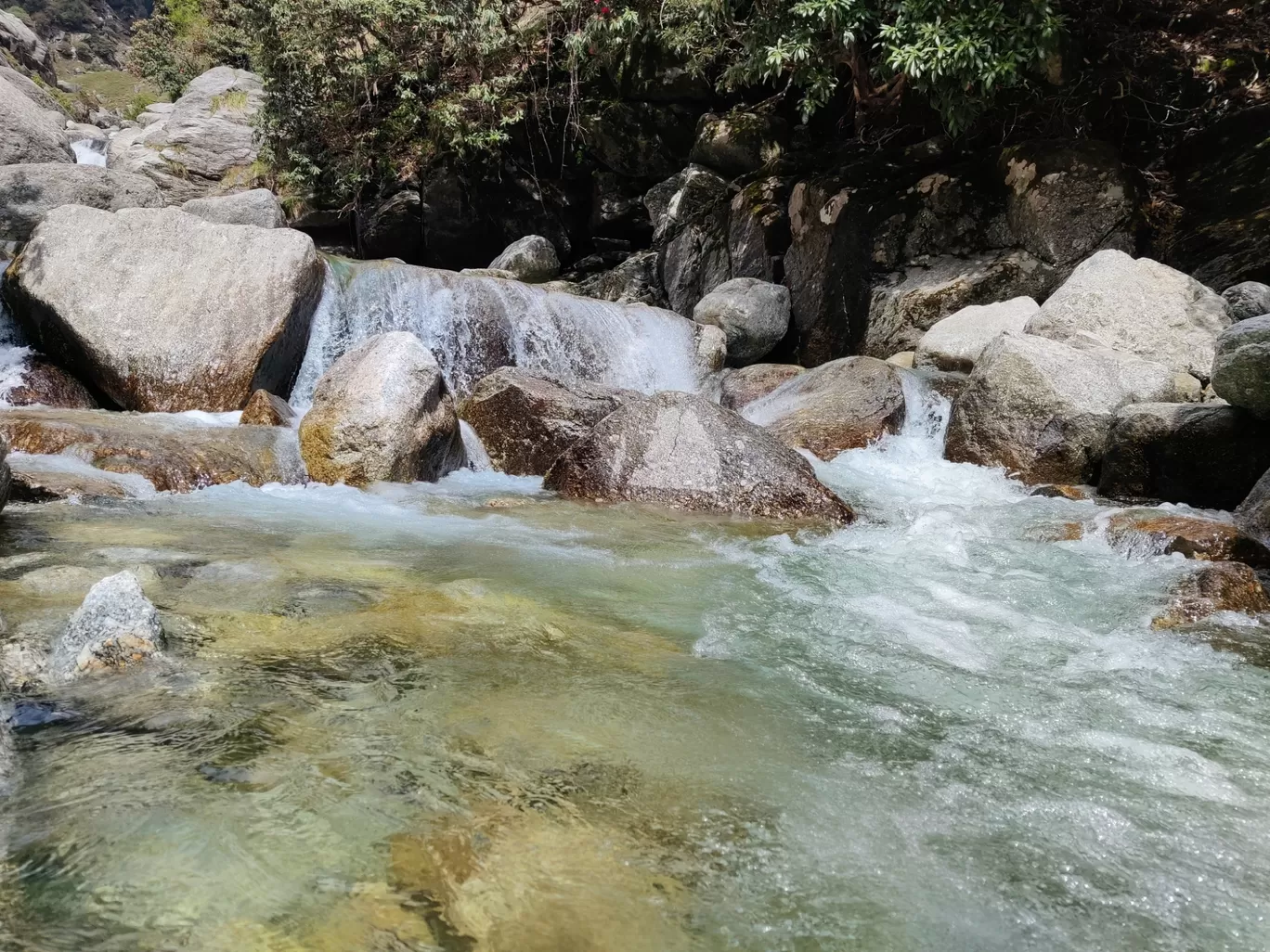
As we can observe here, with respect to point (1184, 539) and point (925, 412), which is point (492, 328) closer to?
point (925, 412)

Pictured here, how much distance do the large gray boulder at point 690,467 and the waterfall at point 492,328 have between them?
3.21m

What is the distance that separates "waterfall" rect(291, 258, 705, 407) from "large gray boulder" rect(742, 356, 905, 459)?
1727mm

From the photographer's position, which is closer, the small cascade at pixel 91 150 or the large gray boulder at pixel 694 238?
the large gray boulder at pixel 694 238

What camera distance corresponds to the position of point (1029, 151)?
36.0 feet

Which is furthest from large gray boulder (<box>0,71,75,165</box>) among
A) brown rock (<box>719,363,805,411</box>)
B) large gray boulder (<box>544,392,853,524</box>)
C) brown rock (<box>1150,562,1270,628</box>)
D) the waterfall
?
brown rock (<box>1150,562,1270,628</box>)

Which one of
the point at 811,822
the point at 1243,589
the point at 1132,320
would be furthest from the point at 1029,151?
the point at 811,822

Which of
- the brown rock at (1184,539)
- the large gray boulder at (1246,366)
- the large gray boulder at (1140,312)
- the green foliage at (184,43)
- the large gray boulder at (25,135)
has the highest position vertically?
the green foliage at (184,43)

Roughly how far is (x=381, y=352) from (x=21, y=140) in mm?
9827

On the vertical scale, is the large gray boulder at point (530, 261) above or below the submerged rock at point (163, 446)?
above

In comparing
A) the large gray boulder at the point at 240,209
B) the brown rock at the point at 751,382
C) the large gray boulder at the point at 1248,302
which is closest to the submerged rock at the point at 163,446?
the brown rock at the point at 751,382

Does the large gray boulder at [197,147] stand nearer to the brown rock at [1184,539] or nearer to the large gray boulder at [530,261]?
the large gray boulder at [530,261]

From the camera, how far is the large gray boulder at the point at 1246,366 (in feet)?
20.1

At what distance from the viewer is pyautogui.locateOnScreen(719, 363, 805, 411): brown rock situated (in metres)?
10.5

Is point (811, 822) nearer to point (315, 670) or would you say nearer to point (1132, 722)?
point (1132, 722)
